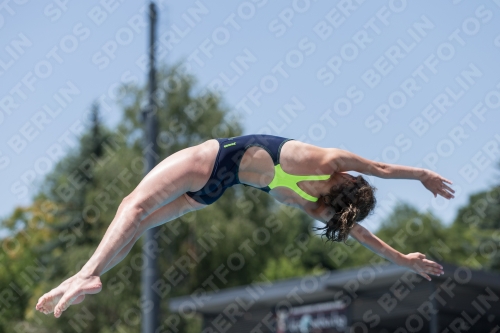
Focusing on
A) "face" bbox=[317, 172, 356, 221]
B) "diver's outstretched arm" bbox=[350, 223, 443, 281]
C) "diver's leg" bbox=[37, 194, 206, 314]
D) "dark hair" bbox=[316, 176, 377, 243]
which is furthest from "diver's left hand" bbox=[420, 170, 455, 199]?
"diver's leg" bbox=[37, 194, 206, 314]

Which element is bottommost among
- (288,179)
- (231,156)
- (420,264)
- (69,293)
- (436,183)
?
(420,264)

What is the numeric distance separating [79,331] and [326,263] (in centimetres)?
1754

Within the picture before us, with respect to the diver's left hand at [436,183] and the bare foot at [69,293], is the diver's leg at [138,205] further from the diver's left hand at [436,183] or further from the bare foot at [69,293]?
the diver's left hand at [436,183]

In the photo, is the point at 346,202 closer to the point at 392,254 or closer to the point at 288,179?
the point at 288,179

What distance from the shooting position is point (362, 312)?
15.0 meters

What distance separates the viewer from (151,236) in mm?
9375

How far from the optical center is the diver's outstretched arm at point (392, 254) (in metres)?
5.38

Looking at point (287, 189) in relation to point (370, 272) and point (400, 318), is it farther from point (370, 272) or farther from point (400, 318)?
point (400, 318)

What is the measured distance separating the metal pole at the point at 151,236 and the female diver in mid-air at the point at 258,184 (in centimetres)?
430

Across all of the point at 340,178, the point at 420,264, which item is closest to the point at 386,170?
the point at 340,178

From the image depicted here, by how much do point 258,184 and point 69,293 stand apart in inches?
63.0

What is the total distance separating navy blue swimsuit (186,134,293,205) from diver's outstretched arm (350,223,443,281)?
3.27 ft

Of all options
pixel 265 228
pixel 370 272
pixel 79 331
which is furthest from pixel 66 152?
pixel 370 272

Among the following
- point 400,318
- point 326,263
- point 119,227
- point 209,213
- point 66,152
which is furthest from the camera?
point 326,263
